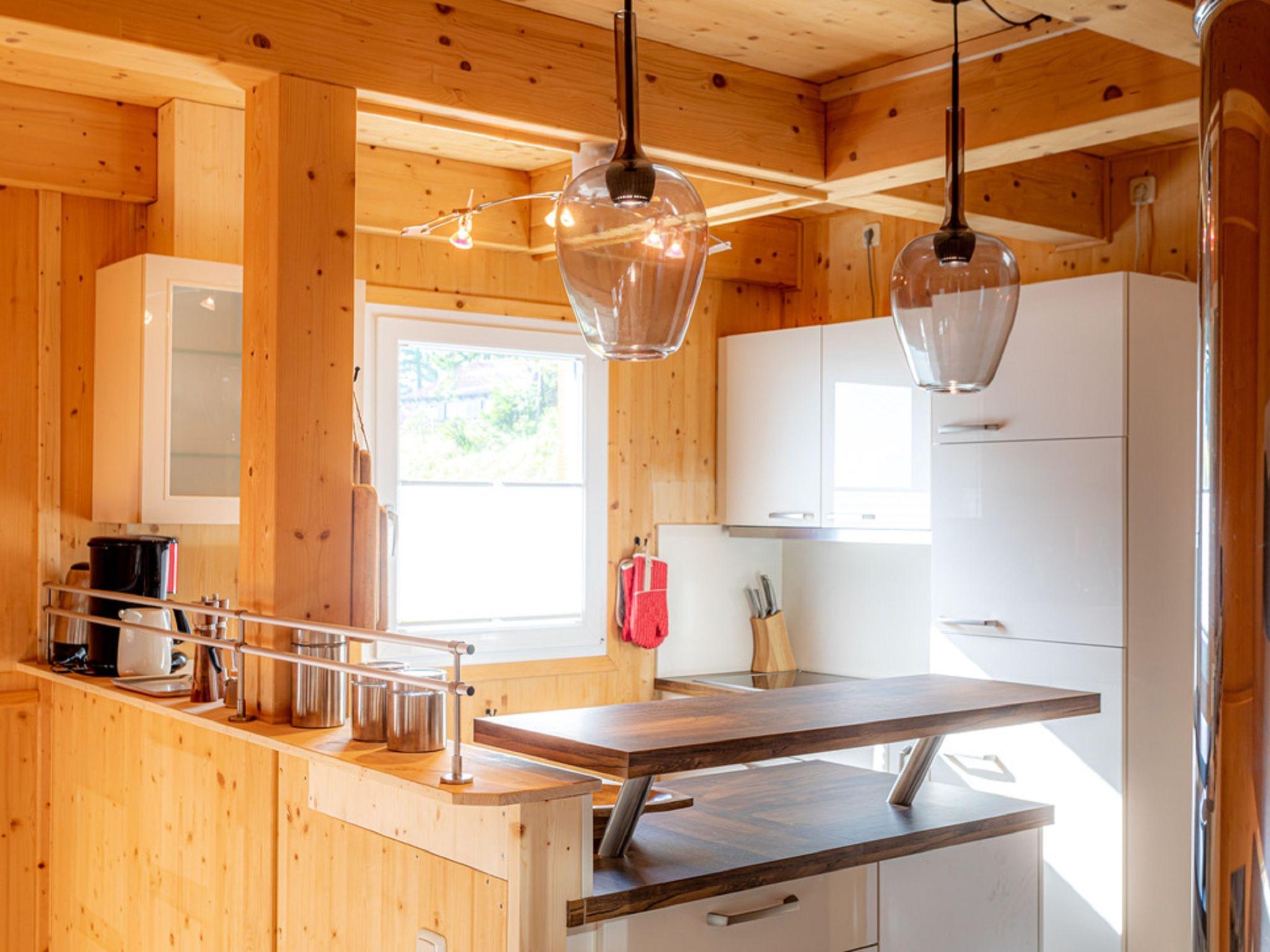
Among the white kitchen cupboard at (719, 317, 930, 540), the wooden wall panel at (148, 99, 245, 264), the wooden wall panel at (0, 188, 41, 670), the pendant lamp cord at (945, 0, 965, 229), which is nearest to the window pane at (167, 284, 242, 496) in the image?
the wooden wall panel at (148, 99, 245, 264)

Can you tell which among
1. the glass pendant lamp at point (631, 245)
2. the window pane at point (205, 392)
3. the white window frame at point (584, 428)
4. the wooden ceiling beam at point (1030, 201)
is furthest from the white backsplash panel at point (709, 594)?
the glass pendant lamp at point (631, 245)

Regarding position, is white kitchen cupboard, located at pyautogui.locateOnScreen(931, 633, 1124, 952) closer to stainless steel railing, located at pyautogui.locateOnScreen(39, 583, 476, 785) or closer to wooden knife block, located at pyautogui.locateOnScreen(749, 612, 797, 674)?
wooden knife block, located at pyautogui.locateOnScreen(749, 612, 797, 674)

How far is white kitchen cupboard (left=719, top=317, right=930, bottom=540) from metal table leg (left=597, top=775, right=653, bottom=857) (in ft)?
7.51

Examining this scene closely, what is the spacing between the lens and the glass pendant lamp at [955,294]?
82.0 inches

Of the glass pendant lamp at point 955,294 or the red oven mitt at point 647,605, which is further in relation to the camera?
the red oven mitt at point 647,605

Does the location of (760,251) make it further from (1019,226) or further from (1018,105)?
(1018,105)

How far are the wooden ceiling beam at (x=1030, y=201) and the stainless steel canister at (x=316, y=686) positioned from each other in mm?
2067

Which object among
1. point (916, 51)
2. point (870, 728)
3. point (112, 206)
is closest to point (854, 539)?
point (916, 51)

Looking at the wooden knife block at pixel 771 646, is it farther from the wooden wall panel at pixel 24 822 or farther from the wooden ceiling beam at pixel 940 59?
the wooden wall panel at pixel 24 822

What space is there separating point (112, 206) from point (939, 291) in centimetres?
252

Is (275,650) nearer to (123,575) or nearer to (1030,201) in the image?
(123,575)

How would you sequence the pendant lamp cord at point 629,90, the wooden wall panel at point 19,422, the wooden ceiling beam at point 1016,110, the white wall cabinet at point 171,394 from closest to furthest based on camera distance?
the pendant lamp cord at point 629,90, the wooden ceiling beam at point 1016,110, the white wall cabinet at point 171,394, the wooden wall panel at point 19,422

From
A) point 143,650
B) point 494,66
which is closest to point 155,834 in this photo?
point 143,650

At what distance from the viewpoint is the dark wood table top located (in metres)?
2.12
